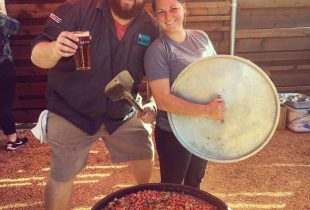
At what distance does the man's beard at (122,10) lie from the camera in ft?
8.98

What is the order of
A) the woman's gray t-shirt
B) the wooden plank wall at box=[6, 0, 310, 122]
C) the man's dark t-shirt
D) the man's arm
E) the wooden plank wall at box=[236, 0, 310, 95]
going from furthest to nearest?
the wooden plank wall at box=[236, 0, 310, 95] → the wooden plank wall at box=[6, 0, 310, 122] → the man's dark t-shirt → the woman's gray t-shirt → the man's arm

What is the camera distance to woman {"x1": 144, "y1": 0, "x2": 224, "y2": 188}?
96.0 inches

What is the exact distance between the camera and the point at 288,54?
683 centimetres

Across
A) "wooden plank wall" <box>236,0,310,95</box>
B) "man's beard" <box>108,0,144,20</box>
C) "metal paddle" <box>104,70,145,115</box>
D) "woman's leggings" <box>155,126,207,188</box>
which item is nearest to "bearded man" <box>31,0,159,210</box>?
"man's beard" <box>108,0,144,20</box>

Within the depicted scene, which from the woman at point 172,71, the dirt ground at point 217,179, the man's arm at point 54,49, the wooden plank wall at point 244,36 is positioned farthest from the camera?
the wooden plank wall at point 244,36

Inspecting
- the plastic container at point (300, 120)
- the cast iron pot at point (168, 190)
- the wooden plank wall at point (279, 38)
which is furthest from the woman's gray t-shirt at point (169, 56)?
the wooden plank wall at point (279, 38)

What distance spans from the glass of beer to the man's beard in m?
0.52

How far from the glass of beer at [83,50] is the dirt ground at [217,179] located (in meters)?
2.13

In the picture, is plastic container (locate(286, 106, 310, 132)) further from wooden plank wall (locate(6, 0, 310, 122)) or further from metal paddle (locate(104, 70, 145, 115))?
metal paddle (locate(104, 70, 145, 115))

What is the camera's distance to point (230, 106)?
240 cm

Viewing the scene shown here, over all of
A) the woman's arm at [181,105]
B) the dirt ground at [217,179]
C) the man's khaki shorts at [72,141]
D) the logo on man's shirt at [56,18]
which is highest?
the logo on man's shirt at [56,18]

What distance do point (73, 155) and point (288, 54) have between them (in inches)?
202

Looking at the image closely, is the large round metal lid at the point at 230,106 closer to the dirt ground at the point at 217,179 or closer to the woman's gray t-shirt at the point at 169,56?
the woman's gray t-shirt at the point at 169,56

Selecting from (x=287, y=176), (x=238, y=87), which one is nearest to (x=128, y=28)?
(x=238, y=87)
